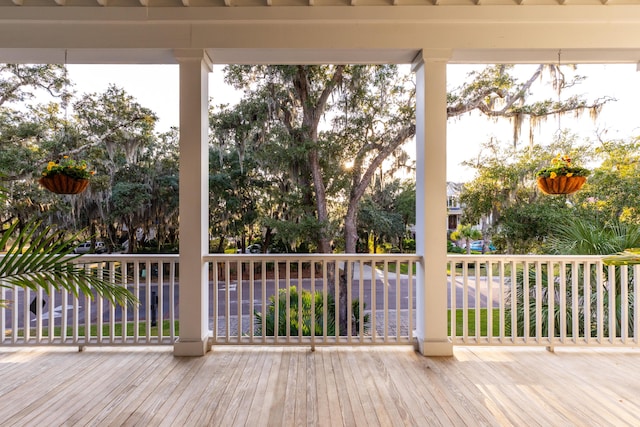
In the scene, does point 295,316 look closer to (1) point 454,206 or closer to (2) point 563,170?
(1) point 454,206

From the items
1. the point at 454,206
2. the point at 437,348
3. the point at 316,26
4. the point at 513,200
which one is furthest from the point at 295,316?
the point at 513,200

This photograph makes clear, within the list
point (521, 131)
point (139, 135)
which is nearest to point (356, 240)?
point (521, 131)

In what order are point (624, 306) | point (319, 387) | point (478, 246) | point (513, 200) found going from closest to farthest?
point (319, 387) < point (624, 306) < point (513, 200) < point (478, 246)

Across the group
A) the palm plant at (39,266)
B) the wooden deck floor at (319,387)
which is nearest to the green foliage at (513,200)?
the wooden deck floor at (319,387)

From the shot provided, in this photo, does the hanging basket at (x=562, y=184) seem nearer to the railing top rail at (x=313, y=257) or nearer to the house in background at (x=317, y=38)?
the house in background at (x=317, y=38)

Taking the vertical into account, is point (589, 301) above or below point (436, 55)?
below

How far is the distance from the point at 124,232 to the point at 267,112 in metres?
2.76

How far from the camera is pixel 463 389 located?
2.29m

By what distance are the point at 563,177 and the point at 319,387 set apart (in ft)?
7.67

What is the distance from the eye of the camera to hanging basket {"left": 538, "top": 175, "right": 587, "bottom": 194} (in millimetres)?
2598

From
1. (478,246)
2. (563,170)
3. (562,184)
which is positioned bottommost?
(478,246)

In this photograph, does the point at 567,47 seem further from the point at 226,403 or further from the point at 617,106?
the point at 226,403

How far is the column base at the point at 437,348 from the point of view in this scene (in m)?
2.87

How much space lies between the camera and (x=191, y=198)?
2902mm
